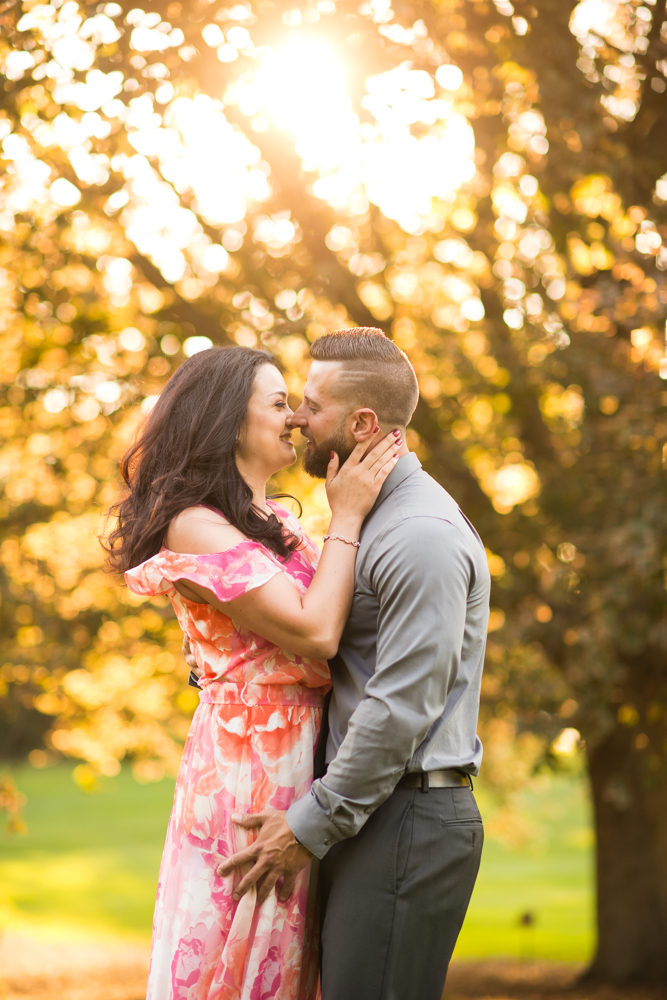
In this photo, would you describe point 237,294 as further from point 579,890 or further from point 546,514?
point 579,890

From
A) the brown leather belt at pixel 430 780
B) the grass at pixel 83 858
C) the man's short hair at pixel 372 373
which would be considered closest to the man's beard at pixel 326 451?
the man's short hair at pixel 372 373

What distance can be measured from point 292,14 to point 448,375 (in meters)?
3.12

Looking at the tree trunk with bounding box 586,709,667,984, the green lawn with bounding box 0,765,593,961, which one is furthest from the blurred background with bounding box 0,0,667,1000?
the green lawn with bounding box 0,765,593,961

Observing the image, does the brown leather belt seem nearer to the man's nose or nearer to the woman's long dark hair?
→ the woman's long dark hair

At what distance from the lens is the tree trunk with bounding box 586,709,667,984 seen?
26.7 ft

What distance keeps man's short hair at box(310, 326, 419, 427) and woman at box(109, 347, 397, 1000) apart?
0.42ft

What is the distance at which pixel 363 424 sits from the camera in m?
2.75

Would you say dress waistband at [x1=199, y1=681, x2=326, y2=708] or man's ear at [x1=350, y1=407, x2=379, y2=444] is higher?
man's ear at [x1=350, y1=407, x2=379, y2=444]

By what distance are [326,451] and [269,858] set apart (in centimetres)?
115

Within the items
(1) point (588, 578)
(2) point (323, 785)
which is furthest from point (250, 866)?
(1) point (588, 578)

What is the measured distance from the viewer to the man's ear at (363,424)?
273cm

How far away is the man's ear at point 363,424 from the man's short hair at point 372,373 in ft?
0.07

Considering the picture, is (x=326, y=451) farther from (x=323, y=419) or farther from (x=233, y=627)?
(x=233, y=627)

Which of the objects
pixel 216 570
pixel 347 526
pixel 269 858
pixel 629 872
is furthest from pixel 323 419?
pixel 629 872
